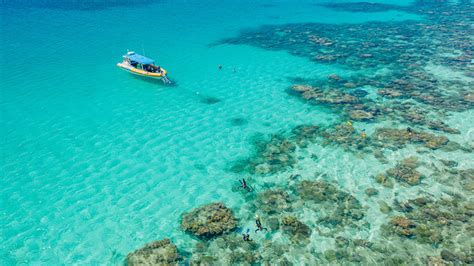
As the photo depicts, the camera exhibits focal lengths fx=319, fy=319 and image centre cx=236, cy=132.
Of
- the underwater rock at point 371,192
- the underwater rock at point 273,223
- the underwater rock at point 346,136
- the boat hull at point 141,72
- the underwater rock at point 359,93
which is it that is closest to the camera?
the underwater rock at point 273,223

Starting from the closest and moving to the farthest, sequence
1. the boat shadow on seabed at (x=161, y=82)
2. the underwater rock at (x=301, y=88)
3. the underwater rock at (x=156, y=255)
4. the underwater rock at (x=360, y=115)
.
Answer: the underwater rock at (x=156, y=255)
the underwater rock at (x=360, y=115)
the underwater rock at (x=301, y=88)
the boat shadow on seabed at (x=161, y=82)

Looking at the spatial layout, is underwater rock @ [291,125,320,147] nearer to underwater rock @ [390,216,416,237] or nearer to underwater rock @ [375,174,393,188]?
underwater rock @ [375,174,393,188]

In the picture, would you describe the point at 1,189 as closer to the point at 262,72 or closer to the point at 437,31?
the point at 262,72

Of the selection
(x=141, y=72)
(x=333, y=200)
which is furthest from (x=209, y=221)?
(x=141, y=72)

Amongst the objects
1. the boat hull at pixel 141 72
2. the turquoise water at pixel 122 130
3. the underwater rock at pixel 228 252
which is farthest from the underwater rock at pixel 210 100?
the underwater rock at pixel 228 252

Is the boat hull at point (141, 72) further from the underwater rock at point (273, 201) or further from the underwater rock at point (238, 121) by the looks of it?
the underwater rock at point (273, 201)

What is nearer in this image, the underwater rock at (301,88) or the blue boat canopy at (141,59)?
the underwater rock at (301,88)

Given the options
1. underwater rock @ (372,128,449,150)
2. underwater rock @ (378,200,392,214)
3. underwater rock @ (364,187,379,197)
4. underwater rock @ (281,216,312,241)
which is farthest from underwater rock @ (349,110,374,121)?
underwater rock @ (281,216,312,241)
